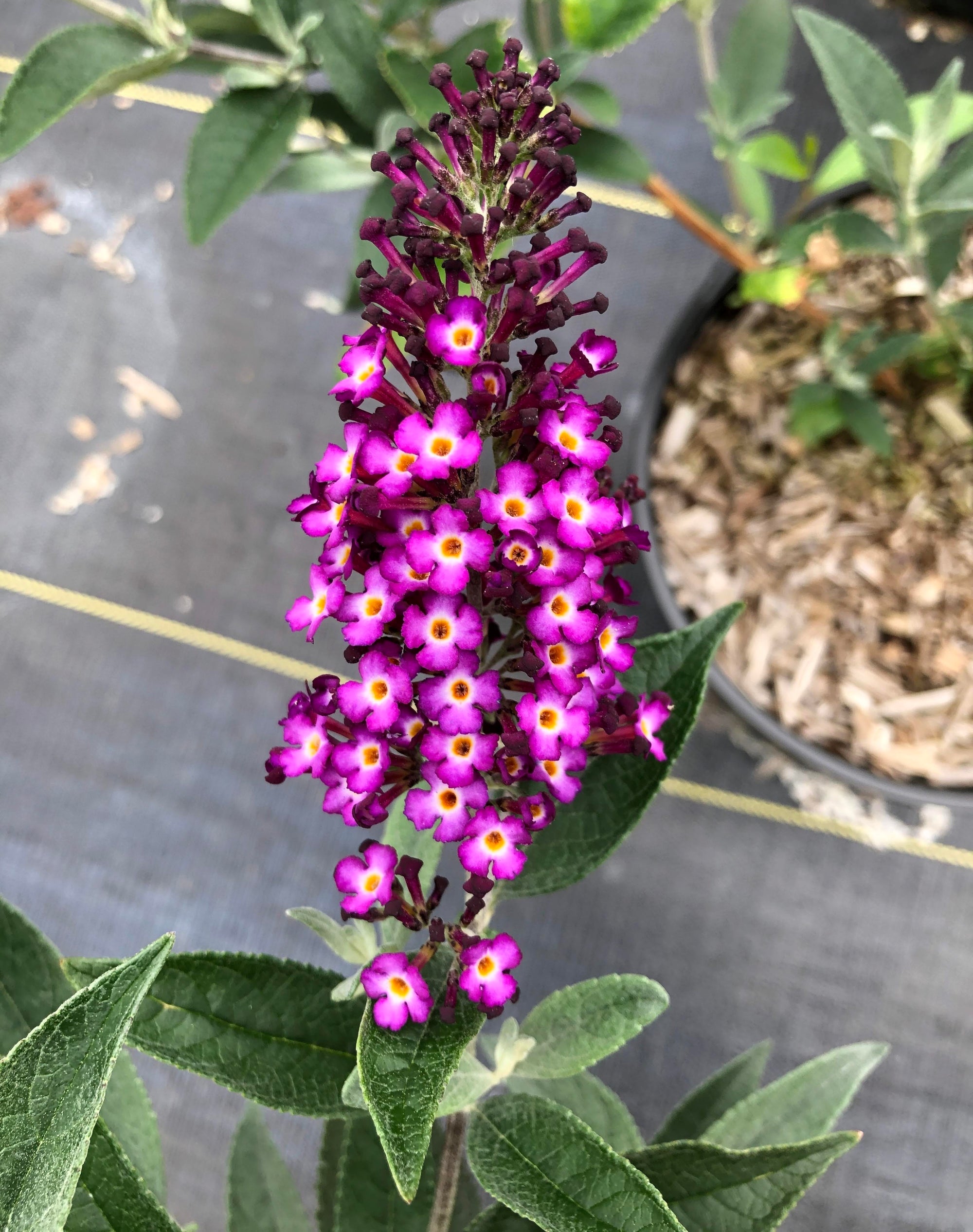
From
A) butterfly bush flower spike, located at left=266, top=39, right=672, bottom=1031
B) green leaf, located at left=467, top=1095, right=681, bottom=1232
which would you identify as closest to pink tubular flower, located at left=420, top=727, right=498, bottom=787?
butterfly bush flower spike, located at left=266, top=39, right=672, bottom=1031

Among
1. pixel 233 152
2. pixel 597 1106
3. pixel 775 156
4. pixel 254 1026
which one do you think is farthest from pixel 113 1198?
pixel 775 156

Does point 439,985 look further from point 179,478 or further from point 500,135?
point 179,478

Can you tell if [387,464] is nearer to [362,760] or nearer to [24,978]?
[362,760]

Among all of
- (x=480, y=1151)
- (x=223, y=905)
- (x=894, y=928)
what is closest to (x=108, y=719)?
(x=223, y=905)

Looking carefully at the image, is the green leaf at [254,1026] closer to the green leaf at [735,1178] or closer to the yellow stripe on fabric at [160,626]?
the green leaf at [735,1178]

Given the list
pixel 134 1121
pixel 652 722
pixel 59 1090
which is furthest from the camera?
pixel 134 1121

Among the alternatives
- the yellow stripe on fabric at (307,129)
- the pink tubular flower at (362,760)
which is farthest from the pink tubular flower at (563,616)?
the yellow stripe on fabric at (307,129)

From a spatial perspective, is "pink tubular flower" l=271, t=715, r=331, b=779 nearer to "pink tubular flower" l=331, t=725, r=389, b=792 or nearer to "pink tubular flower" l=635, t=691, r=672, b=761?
"pink tubular flower" l=331, t=725, r=389, b=792
